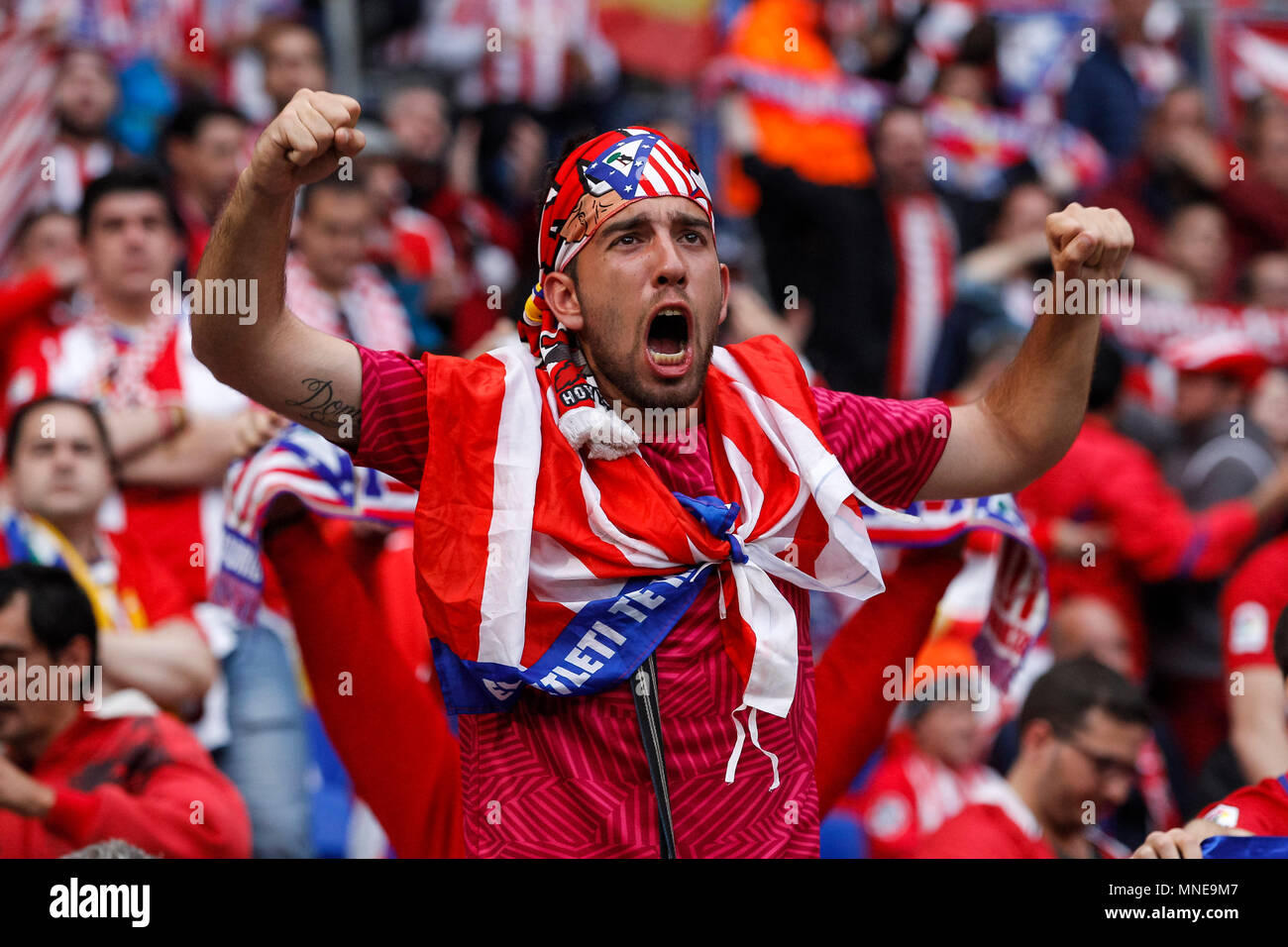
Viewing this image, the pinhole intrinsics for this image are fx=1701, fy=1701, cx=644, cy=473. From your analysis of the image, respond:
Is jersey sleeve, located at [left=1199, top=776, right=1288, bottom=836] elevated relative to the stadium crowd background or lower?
lower

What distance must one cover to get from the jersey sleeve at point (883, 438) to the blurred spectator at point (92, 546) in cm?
227

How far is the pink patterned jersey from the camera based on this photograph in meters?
2.88

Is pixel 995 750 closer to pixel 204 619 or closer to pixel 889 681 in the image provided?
pixel 889 681

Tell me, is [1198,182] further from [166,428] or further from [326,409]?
[326,409]

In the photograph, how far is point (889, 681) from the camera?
387cm

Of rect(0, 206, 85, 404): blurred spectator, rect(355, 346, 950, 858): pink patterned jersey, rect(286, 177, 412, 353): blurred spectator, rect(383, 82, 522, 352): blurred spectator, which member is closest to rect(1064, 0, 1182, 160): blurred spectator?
rect(383, 82, 522, 352): blurred spectator

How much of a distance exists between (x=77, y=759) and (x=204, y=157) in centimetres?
344

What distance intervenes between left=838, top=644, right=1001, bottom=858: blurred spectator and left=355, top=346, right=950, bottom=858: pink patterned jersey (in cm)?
248

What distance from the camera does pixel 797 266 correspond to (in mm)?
7344

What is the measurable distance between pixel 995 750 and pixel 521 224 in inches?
138

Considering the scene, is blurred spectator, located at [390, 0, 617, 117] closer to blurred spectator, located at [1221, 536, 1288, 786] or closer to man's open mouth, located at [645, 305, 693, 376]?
blurred spectator, located at [1221, 536, 1288, 786]

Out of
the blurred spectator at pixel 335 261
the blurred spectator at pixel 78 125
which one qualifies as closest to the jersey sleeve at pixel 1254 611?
the blurred spectator at pixel 335 261

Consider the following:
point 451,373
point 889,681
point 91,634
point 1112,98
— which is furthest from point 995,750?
point 1112,98
